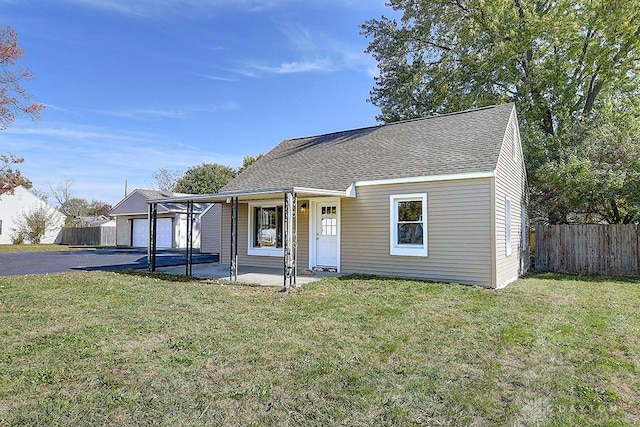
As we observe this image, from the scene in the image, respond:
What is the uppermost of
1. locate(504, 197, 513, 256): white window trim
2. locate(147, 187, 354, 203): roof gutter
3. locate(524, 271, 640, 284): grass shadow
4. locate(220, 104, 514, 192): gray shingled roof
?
locate(220, 104, 514, 192): gray shingled roof

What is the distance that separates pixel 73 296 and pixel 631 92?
24684 millimetres

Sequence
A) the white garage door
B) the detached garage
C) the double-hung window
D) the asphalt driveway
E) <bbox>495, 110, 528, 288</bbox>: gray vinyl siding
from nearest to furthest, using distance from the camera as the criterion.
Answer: <bbox>495, 110, 528, 288</bbox>: gray vinyl siding → the double-hung window → the asphalt driveway → the detached garage → the white garage door

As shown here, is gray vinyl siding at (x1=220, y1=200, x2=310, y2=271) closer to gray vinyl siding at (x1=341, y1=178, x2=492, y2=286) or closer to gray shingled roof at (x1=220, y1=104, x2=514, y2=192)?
gray shingled roof at (x1=220, y1=104, x2=514, y2=192)

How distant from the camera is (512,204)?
1150 cm

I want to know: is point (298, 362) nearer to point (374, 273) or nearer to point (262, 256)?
point (374, 273)

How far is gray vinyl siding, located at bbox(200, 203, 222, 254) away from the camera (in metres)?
22.2

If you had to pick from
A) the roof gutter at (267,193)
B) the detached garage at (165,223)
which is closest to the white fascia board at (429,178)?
the roof gutter at (267,193)

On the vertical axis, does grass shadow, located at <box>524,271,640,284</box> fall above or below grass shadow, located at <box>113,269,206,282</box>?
below

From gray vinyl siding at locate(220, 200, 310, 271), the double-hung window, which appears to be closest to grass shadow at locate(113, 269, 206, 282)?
gray vinyl siding at locate(220, 200, 310, 271)

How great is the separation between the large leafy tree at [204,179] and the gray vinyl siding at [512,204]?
109ft

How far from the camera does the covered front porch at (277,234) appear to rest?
31.3 ft

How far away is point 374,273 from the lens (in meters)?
10.6

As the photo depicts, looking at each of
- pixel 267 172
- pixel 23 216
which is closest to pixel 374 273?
pixel 267 172

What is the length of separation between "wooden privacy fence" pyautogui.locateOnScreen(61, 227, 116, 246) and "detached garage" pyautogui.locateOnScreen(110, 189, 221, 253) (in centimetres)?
311
